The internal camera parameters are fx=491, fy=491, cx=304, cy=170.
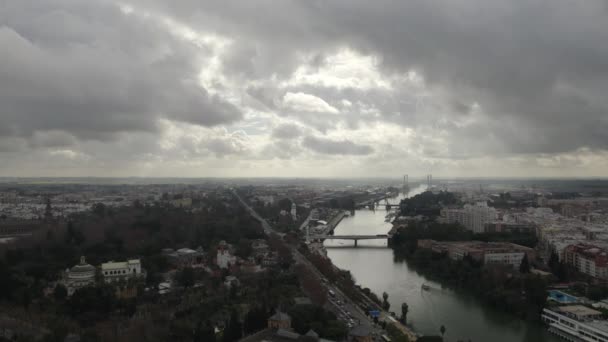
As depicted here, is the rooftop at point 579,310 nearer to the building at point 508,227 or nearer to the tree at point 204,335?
the tree at point 204,335

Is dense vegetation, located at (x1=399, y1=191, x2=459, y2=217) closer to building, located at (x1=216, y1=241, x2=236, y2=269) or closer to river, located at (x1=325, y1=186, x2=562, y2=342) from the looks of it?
river, located at (x1=325, y1=186, x2=562, y2=342)

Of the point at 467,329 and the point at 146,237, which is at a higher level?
the point at 146,237

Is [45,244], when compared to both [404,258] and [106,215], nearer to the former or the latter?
[106,215]

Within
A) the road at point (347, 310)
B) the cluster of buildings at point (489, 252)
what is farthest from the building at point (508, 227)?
the road at point (347, 310)

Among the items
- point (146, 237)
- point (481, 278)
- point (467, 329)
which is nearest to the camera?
point (467, 329)

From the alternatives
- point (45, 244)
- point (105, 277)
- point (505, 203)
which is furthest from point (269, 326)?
point (505, 203)

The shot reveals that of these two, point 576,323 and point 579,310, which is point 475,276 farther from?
point 576,323

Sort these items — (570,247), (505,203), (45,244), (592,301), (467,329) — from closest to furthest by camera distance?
(467,329), (592,301), (45,244), (570,247), (505,203)
